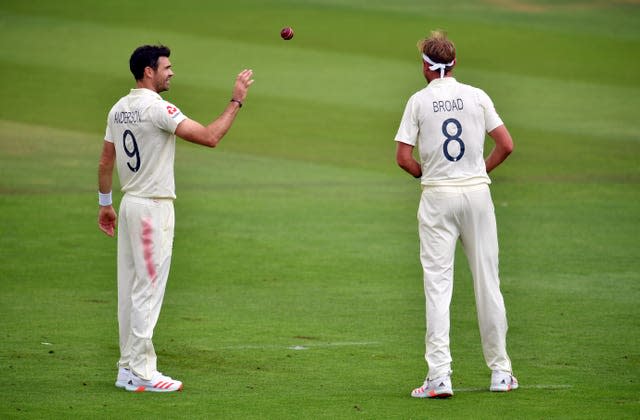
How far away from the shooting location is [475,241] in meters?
8.09

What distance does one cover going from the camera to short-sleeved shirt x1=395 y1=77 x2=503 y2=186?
8.02m

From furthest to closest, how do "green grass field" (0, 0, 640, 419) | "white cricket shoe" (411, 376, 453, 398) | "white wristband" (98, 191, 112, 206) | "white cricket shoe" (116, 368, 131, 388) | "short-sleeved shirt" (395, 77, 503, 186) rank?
"white wristband" (98, 191, 112, 206) → "green grass field" (0, 0, 640, 419) → "white cricket shoe" (116, 368, 131, 388) → "short-sleeved shirt" (395, 77, 503, 186) → "white cricket shoe" (411, 376, 453, 398)

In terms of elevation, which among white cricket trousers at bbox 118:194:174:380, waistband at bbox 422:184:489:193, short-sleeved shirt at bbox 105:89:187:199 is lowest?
white cricket trousers at bbox 118:194:174:380

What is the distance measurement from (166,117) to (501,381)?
2609 mm

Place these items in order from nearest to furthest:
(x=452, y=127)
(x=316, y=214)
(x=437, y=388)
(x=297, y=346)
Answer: (x=437, y=388), (x=452, y=127), (x=297, y=346), (x=316, y=214)

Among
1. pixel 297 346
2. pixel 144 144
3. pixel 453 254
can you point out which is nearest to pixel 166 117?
pixel 144 144

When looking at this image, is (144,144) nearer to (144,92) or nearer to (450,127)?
(144,92)

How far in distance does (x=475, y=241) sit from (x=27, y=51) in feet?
72.6

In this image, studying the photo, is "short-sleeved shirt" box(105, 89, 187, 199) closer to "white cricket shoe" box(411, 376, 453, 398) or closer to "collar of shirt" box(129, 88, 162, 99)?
"collar of shirt" box(129, 88, 162, 99)

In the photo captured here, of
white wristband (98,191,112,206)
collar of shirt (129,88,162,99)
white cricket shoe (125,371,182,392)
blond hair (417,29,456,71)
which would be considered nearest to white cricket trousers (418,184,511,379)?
blond hair (417,29,456,71)

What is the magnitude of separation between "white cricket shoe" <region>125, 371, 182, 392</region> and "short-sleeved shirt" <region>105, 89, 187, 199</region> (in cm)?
114

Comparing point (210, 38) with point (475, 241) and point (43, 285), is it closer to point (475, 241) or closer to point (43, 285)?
point (43, 285)

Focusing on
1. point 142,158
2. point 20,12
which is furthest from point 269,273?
A: point 20,12

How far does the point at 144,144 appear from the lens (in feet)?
27.0
